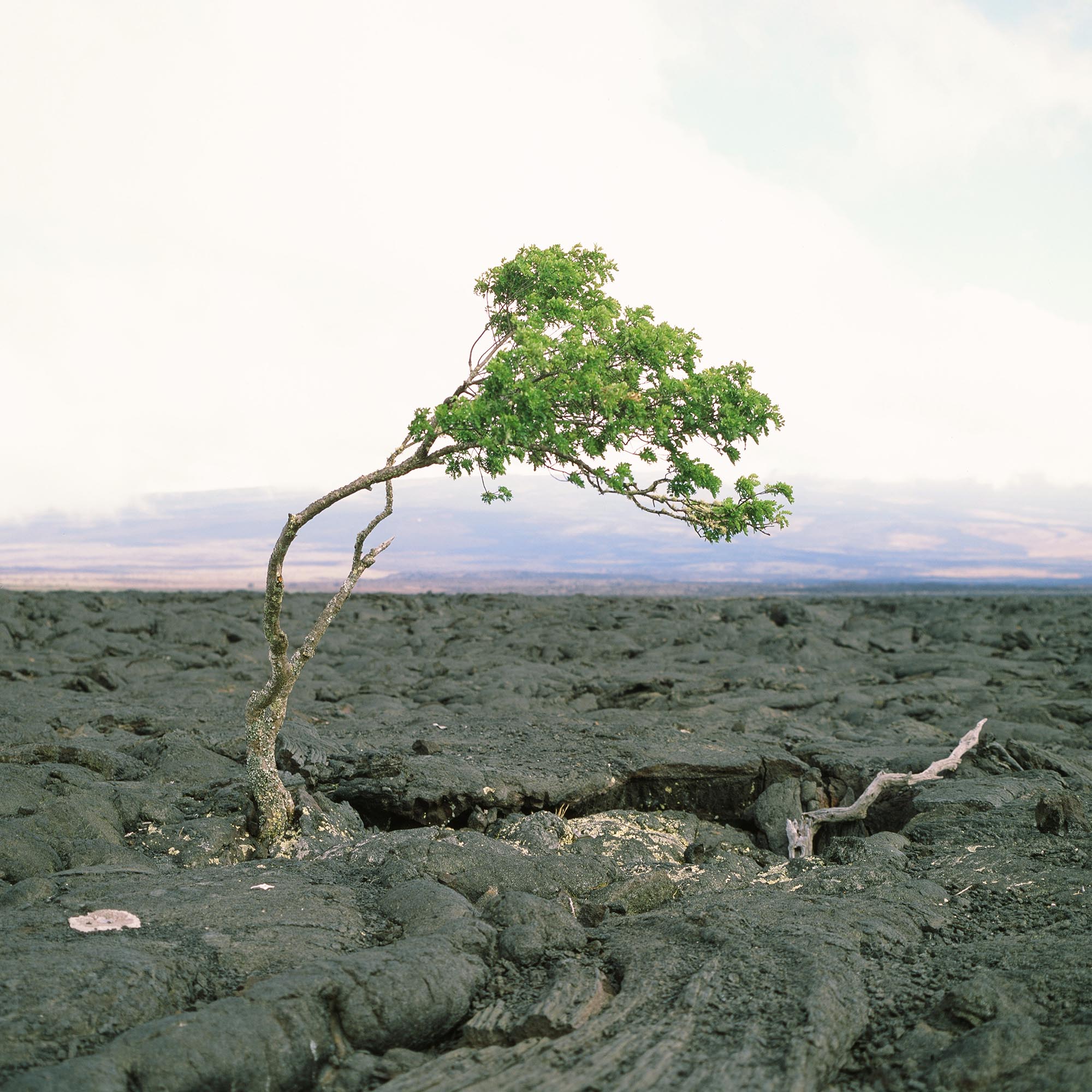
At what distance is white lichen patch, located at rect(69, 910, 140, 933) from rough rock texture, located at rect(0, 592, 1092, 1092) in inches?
2.8

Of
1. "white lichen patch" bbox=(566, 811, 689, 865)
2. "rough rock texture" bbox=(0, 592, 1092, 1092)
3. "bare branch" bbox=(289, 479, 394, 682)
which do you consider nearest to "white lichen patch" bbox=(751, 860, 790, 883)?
"rough rock texture" bbox=(0, 592, 1092, 1092)

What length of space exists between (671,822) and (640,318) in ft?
18.0

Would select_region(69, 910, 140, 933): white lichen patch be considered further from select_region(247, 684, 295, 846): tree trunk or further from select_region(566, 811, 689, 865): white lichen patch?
select_region(566, 811, 689, 865): white lichen patch

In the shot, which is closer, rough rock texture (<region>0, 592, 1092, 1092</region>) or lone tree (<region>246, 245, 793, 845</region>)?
rough rock texture (<region>0, 592, 1092, 1092</region>)

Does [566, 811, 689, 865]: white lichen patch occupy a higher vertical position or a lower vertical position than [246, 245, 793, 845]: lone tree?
lower

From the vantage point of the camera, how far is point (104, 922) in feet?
20.4

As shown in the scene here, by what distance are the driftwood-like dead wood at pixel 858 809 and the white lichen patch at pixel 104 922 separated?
247 inches

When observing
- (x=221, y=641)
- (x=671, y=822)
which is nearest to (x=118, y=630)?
(x=221, y=641)

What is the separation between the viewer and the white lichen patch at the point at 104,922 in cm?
612

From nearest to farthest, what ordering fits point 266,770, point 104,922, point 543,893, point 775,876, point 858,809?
point 104,922 → point 543,893 → point 775,876 → point 266,770 → point 858,809

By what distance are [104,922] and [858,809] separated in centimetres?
795

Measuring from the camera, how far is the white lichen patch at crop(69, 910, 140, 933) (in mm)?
6117

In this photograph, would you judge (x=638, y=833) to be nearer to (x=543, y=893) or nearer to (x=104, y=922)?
(x=543, y=893)

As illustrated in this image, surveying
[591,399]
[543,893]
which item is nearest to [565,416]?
[591,399]
